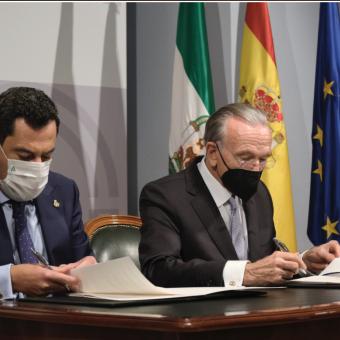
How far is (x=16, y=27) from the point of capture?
4.18 meters

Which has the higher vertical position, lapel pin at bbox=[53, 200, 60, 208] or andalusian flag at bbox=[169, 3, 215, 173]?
andalusian flag at bbox=[169, 3, 215, 173]

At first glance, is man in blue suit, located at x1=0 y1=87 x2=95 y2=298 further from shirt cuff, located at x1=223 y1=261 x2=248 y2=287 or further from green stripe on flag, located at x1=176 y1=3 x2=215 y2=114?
Answer: green stripe on flag, located at x1=176 y1=3 x2=215 y2=114

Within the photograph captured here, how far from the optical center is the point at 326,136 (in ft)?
15.0

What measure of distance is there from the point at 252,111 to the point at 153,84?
7.04 feet

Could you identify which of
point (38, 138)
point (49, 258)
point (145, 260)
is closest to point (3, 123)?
point (38, 138)

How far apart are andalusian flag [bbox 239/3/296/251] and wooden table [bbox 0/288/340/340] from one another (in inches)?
103

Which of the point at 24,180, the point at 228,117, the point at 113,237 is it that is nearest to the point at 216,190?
the point at 228,117

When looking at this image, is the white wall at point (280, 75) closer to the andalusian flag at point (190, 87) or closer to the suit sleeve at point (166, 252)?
the andalusian flag at point (190, 87)

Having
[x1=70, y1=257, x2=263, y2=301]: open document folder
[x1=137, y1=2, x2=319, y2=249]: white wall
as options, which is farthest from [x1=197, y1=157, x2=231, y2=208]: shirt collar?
[x1=137, y1=2, x2=319, y2=249]: white wall

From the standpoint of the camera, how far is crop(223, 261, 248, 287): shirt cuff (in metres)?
2.53

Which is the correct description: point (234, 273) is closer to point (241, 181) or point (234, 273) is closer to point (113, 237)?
point (241, 181)

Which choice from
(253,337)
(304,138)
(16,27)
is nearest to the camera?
(253,337)

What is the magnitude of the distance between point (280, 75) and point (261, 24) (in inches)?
17.5

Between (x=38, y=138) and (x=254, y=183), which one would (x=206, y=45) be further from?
(x=38, y=138)
